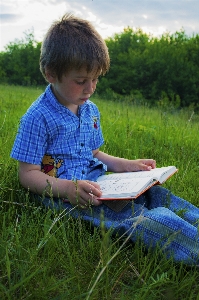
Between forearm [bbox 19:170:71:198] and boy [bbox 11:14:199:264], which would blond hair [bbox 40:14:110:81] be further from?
forearm [bbox 19:170:71:198]

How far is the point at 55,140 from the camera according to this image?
2533 mm

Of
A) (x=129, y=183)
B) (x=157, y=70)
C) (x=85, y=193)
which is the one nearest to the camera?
(x=85, y=193)

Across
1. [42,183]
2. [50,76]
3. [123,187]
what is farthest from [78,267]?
[50,76]

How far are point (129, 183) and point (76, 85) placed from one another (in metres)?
0.64

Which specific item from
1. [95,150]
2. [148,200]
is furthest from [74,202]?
[95,150]

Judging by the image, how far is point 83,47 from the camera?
2.43 metres

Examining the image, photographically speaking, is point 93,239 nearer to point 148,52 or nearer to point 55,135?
point 55,135

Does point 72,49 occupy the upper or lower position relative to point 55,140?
upper

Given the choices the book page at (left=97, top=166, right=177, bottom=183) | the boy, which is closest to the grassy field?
the boy

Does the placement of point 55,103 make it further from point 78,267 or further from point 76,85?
point 78,267

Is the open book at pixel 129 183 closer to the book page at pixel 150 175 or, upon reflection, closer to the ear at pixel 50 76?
the book page at pixel 150 175

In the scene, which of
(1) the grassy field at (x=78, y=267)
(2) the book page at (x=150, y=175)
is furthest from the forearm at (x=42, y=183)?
(2) the book page at (x=150, y=175)

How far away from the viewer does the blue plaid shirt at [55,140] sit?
7.95 ft

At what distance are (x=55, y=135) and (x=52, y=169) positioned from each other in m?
0.21
